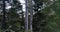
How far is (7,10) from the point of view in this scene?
9930mm

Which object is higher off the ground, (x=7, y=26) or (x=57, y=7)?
(x=57, y=7)

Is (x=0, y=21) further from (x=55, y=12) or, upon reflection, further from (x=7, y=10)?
(x=55, y=12)

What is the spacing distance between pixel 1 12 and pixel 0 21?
27.0 inches

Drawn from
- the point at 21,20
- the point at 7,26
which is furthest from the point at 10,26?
the point at 21,20

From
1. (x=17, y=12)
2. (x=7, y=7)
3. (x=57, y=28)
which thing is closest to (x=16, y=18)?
(x=17, y=12)

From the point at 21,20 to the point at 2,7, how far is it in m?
1.43

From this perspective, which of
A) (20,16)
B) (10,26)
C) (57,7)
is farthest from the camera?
(20,16)

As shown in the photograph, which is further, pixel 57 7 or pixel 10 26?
pixel 10 26

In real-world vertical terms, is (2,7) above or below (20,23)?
above

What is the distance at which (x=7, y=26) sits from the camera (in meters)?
9.34

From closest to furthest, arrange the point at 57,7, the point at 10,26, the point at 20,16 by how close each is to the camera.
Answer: the point at 57,7 < the point at 10,26 < the point at 20,16

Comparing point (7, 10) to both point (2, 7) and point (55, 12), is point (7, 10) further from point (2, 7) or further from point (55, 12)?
point (55, 12)

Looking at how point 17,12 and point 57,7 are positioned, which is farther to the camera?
point 17,12

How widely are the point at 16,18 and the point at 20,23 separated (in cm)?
39
